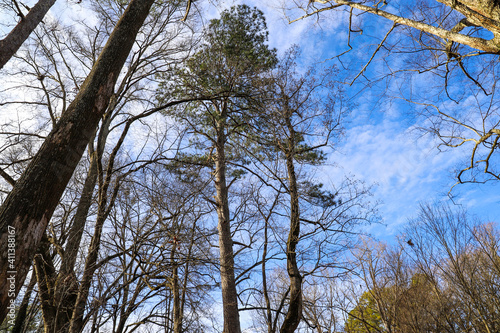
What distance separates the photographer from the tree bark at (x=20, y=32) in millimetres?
4500

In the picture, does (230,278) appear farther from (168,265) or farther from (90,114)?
(90,114)

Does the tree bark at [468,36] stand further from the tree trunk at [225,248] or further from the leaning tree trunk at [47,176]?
the tree trunk at [225,248]

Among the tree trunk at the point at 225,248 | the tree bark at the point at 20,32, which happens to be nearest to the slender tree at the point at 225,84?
the tree trunk at the point at 225,248

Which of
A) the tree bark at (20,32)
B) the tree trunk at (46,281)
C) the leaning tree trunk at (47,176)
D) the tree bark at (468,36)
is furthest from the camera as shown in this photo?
the tree bark at (20,32)

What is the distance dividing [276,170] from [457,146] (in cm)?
319

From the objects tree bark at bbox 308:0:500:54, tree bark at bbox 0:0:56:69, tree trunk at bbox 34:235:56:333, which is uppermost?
tree bark at bbox 0:0:56:69

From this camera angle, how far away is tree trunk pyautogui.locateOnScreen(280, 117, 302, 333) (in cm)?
522

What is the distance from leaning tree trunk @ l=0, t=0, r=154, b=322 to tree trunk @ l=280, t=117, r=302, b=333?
3.56m

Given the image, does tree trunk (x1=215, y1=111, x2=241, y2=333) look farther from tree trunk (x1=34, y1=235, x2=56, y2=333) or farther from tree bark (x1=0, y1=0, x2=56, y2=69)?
tree bark (x1=0, y1=0, x2=56, y2=69)

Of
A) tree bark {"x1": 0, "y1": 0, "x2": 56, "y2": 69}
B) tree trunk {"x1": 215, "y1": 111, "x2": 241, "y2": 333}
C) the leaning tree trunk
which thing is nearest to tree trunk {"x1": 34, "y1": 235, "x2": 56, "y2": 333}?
the leaning tree trunk

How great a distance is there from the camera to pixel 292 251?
545 centimetres

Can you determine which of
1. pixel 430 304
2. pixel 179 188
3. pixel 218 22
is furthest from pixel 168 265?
pixel 430 304

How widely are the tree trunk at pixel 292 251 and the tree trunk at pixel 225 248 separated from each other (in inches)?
43.8

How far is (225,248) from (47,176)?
4668 millimetres
